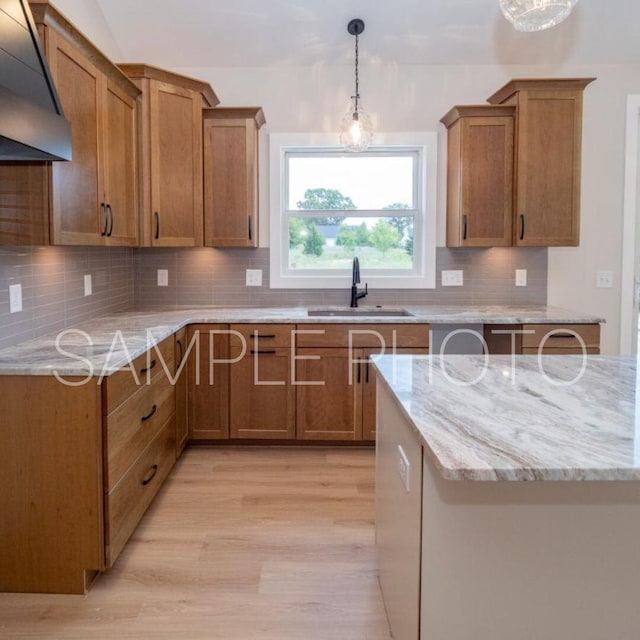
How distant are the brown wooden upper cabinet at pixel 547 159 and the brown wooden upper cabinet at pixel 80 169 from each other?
243cm

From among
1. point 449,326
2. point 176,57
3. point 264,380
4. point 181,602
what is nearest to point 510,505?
point 181,602

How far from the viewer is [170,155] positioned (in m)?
3.59

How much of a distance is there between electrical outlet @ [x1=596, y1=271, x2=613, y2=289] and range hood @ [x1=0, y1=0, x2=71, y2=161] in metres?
3.61

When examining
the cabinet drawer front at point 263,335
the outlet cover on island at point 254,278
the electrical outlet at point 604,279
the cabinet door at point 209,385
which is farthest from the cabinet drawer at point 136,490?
the electrical outlet at point 604,279

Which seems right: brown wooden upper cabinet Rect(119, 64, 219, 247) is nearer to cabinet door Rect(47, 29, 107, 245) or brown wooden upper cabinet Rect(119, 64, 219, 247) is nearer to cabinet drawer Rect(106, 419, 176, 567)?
cabinet door Rect(47, 29, 107, 245)

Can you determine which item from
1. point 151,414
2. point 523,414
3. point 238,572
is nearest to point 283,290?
point 151,414

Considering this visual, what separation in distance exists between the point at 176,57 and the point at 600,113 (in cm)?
301

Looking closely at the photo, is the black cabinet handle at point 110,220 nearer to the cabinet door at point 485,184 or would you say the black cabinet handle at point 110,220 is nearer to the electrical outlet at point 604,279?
the cabinet door at point 485,184

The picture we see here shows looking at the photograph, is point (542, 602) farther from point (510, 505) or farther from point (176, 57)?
point (176, 57)

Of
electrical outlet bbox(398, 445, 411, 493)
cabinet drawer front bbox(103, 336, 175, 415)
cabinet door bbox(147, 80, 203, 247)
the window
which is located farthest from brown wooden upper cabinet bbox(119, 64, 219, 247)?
electrical outlet bbox(398, 445, 411, 493)

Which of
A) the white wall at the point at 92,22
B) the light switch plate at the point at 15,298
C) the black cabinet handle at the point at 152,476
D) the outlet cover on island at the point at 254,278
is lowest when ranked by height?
the black cabinet handle at the point at 152,476

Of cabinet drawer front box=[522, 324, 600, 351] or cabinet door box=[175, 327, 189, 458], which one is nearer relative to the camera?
cabinet door box=[175, 327, 189, 458]

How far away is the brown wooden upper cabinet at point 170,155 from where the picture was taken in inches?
136

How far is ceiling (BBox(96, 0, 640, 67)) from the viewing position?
143 inches
